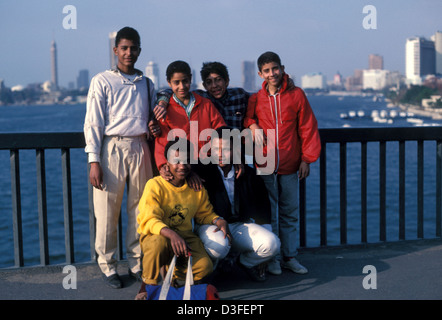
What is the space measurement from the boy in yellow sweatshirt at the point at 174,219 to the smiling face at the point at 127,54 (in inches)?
24.0

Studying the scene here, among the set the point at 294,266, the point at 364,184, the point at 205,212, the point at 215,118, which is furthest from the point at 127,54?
the point at 364,184

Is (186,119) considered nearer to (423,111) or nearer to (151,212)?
(151,212)

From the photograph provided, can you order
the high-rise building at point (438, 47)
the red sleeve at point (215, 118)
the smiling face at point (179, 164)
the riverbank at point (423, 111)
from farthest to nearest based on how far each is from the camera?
the high-rise building at point (438, 47), the riverbank at point (423, 111), the red sleeve at point (215, 118), the smiling face at point (179, 164)

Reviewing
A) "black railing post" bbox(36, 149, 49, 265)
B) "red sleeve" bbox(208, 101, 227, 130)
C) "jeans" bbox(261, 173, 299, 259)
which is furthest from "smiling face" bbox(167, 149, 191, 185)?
"black railing post" bbox(36, 149, 49, 265)

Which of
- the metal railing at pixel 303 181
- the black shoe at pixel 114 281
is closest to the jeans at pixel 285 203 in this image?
the metal railing at pixel 303 181

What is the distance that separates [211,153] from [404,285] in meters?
1.49

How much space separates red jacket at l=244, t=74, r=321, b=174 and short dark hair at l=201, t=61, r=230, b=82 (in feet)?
0.98

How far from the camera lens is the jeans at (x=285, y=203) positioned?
3.55m

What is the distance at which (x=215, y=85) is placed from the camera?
3.40 m

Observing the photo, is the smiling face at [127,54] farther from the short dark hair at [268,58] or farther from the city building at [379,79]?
the city building at [379,79]

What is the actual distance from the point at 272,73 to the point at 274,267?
1.32 metres
